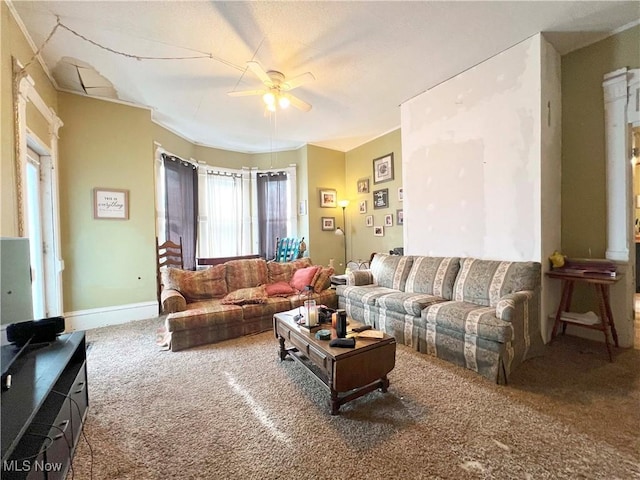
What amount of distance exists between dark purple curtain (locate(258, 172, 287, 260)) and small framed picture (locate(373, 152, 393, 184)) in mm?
2003

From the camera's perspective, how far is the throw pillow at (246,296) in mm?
3248

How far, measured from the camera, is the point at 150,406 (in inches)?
74.9

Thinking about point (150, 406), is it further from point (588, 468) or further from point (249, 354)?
point (588, 468)

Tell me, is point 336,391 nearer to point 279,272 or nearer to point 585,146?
point 279,272

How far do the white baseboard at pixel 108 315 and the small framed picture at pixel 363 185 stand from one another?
4.19 meters

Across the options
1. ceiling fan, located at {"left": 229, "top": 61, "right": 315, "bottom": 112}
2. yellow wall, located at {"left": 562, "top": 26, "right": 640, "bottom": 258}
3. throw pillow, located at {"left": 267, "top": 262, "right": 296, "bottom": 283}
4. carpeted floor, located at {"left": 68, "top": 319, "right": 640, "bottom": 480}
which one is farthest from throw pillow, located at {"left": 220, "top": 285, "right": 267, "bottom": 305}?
yellow wall, located at {"left": 562, "top": 26, "right": 640, "bottom": 258}

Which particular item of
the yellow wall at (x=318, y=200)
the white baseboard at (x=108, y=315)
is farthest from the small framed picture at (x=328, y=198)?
the white baseboard at (x=108, y=315)

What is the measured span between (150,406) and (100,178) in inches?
122

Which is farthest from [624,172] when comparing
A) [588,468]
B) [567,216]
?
[588,468]

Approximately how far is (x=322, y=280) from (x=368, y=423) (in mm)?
2277

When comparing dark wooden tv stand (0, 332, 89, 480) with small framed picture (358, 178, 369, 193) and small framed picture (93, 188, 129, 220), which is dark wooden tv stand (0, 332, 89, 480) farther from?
small framed picture (358, 178, 369, 193)

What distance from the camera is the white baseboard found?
3422 mm

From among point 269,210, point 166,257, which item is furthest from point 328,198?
point 166,257

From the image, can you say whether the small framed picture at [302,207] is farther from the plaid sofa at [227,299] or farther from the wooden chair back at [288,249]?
the plaid sofa at [227,299]
